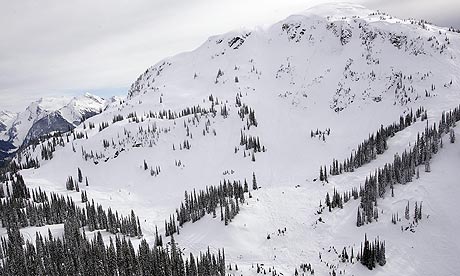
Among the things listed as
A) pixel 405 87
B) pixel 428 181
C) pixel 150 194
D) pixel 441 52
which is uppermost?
pixel 441 52

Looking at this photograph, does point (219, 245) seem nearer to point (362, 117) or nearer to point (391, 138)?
point (391, 138)

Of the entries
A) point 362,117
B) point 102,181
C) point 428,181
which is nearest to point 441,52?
point 362,117

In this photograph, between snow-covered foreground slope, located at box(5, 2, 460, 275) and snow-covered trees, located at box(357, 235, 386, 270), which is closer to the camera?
snow-covered trees, located at box(357, 235, 386, 270)

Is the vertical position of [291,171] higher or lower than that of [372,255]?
lower

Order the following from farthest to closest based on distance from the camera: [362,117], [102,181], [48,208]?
[362,117] < [102,181] < [48,208]

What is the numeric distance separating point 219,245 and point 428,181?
188 ft

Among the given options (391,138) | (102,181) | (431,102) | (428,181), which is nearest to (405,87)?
(431,102)

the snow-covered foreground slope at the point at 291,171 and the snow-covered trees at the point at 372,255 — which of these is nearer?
the snow-covered trees at the point at 372,255

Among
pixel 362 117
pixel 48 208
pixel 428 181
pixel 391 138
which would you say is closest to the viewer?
pixel 428 181

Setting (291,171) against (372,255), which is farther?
(291,171)

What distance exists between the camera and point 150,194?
14675 cm

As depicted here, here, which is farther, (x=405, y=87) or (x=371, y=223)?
(x=405, y=87)

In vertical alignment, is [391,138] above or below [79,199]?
above

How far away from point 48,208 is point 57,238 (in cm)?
2568
